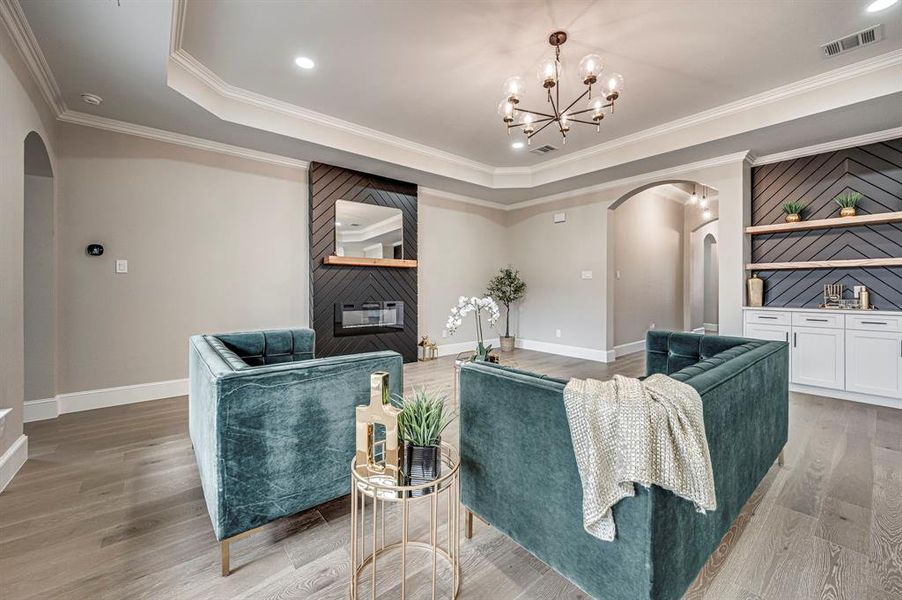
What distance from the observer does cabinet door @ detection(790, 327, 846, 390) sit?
380 centimetres

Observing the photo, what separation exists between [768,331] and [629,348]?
230cm

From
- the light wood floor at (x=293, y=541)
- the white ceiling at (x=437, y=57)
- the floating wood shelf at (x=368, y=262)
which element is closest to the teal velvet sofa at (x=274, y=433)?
the light wood floor at (x=293, y=541)

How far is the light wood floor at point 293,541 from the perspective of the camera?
4.73 feet

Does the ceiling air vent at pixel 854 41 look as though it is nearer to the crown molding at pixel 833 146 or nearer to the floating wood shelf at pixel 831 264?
the crown molding at pixel 833 146

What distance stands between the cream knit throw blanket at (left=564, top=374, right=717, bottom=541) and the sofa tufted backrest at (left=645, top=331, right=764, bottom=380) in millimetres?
1438

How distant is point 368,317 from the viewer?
5211mm

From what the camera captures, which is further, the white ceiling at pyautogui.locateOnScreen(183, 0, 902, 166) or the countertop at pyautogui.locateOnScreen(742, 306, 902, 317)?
the countertop at pyautogui.locateOnScreen(742, 306, 902, 317)

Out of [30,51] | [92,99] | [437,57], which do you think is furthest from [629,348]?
[30,51]

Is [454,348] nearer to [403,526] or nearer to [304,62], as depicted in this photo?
[304,62]

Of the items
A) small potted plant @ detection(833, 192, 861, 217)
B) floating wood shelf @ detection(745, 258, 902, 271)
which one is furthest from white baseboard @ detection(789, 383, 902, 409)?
small potted plant @ detection(833, 192, 861, 217)

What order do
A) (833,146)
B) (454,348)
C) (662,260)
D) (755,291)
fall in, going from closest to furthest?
(833,146) < (755,291) < (454,348) < (662,260)

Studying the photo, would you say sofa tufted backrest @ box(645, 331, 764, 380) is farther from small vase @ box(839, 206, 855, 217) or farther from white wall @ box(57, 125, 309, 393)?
white wall @ box(57, 125, 309, 393)

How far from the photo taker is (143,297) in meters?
3.77

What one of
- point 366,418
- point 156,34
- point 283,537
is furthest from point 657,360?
point 156,34
